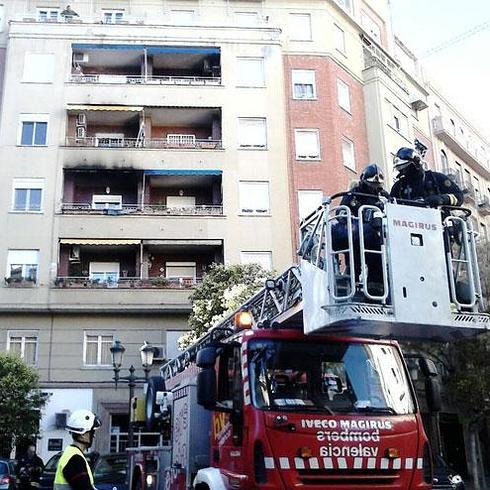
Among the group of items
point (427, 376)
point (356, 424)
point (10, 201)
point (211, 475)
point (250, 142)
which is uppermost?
point (250, 142)

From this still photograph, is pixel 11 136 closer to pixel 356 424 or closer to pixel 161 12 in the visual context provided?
pixel 161 12

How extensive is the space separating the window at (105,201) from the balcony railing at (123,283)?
11.3ft

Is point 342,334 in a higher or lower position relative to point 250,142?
lower

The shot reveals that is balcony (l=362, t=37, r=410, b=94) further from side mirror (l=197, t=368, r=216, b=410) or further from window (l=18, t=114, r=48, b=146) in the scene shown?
side mirror (l=197, t=368, r=216, b=410)

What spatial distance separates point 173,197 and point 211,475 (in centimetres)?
2331

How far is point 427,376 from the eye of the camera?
7.45 metres

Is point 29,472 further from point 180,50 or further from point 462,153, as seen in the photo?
point 462,153

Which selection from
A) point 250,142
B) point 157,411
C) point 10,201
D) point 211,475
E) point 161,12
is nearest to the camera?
point 211,475

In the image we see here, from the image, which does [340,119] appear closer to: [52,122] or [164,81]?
[164,81]

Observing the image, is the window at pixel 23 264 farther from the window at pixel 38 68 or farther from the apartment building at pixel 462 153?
the apartment building at pixel 462 153

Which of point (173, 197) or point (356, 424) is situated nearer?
point (356, 424)

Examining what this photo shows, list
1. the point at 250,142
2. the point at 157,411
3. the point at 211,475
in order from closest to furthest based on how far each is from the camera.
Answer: the point at 211,475 < the point at 157,411 < the point at 250,142

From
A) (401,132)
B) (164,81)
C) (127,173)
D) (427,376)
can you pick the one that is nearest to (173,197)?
(127,173)

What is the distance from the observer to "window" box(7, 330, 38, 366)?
85.3 feet
